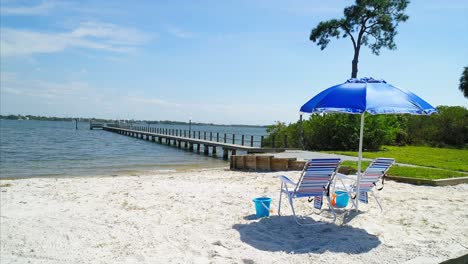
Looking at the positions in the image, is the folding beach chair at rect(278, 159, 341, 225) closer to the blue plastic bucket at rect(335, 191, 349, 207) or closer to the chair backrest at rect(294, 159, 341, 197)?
the chair backrest at rect(294, 159, 341, 197)

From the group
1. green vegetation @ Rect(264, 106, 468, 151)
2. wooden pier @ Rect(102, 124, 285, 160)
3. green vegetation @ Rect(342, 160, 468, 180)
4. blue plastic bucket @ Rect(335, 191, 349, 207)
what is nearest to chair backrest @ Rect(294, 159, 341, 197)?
blue plastic bucket @ Rect(335, 191, 349, 207)

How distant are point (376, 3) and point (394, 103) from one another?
21.0 m

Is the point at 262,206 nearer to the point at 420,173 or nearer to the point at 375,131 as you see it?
the point at 420,173

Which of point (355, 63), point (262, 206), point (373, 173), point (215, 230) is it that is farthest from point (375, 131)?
point (215, 230)

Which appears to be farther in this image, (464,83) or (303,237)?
(464,83)

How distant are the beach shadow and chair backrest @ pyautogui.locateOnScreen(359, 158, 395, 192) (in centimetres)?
94

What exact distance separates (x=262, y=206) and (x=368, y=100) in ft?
7.66

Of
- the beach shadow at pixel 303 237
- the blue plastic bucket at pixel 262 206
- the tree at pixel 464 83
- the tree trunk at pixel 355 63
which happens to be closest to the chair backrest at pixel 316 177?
the beach shadow at pixel 303 237

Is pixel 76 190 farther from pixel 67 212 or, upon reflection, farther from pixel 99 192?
pixel 67 212

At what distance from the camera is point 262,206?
621cm

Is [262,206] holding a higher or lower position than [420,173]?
lower

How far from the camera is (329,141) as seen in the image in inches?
810

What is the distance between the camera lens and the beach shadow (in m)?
4.79

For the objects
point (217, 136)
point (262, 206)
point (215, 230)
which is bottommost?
point (215, 230)
